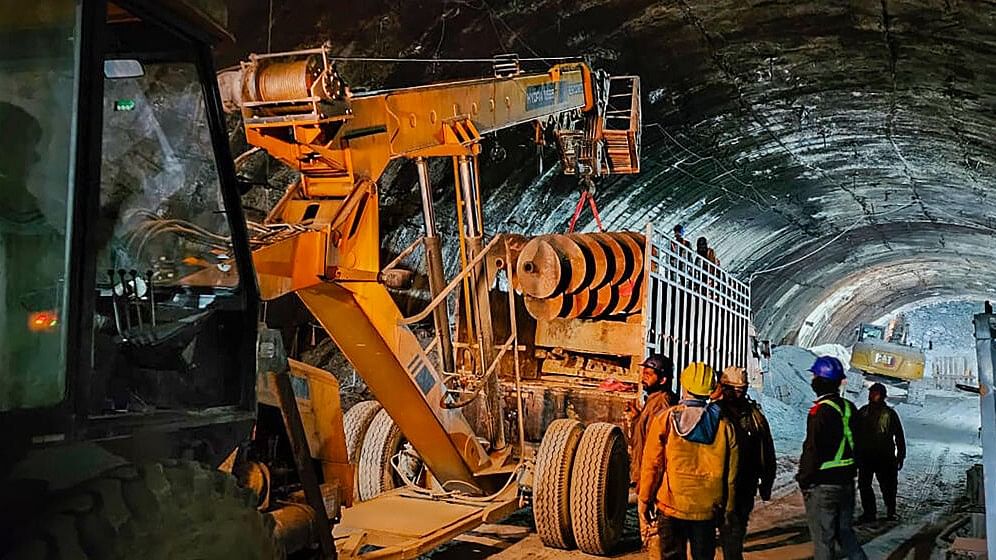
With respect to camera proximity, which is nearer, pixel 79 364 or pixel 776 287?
pixel 79 364

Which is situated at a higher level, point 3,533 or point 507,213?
point 507,213

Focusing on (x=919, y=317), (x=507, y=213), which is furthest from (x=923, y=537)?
(x=919, y=317)

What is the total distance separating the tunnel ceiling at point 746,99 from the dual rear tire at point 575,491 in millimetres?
3554

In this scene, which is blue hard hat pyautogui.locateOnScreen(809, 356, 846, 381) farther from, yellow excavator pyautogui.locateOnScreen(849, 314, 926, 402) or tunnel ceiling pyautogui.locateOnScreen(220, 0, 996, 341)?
yellow excavator pyautogui.locateOnScreen(849, 314, 926, 402)

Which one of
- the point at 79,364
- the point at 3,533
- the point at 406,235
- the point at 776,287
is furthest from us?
the point at 776,287

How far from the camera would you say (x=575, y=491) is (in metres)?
6.72

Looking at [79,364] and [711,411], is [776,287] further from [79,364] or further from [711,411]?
[79,364]

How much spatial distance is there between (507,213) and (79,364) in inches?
362

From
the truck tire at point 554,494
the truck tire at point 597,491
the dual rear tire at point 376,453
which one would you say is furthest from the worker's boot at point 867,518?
the dual rear tire at point 376,453

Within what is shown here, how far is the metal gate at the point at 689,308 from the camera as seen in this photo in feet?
27.8

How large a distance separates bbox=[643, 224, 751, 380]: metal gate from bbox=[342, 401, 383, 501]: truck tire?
2.51 metres

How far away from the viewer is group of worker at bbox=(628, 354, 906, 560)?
517 cm

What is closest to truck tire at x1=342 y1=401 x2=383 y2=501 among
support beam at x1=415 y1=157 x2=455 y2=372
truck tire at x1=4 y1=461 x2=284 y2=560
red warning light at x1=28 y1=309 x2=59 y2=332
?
support beam at x1=415 y1=157 x2=455 y2=372

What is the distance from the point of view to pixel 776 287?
20.7m
